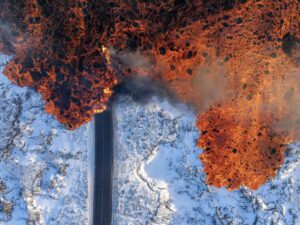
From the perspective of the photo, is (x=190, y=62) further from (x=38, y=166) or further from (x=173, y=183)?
(x=38, y=166)

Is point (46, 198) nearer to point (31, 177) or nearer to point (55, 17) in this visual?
point (31, 177)

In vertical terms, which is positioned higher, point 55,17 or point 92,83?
point 55,17

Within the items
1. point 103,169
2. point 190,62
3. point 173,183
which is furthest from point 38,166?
point 190,62

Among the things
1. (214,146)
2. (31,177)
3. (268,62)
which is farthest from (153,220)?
(268,62)

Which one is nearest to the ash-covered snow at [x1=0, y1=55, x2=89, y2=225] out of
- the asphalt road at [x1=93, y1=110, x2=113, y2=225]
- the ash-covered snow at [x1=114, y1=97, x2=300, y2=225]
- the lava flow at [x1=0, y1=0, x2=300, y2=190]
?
the asphalt road at [x1=93, y1=110, x2=113, y2=225]

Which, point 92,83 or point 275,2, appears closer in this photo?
point 275,2

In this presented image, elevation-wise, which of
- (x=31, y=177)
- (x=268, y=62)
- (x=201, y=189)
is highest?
A: (x=268, y=62)
